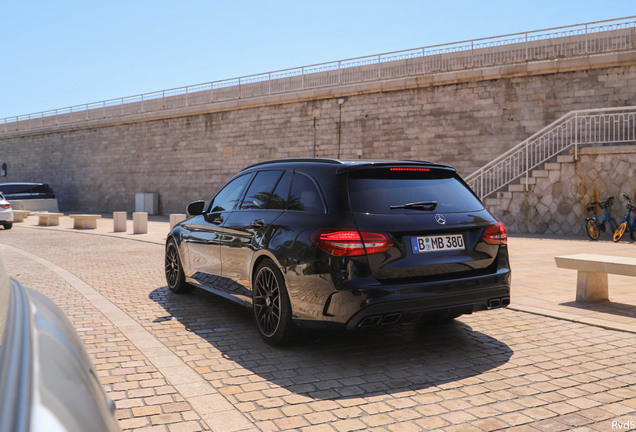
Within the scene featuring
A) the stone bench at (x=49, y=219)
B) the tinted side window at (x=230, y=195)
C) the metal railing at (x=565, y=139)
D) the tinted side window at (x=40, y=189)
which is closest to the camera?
the tinted side window at (x=230, y=195)

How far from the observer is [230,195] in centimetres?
587

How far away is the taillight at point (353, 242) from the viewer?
3.90m

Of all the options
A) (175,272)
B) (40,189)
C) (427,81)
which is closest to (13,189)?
(40,189)

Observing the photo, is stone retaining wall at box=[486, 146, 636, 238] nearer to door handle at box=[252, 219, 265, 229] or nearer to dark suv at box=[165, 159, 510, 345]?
dark suv at box=[165, 159, 510, 345]

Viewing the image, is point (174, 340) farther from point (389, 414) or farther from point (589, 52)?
point (589, 52)

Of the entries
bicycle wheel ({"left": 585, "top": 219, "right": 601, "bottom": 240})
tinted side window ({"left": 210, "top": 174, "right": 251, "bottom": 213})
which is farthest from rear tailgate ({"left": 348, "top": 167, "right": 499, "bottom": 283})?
bicycle wheel ({"left": 585, "top": 219, "right": 601, "bottom": 240})

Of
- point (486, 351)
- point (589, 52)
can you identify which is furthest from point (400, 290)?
point (589, 52)

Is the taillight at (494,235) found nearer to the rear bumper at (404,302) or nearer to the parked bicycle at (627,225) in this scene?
the rear bumper at (404,302)

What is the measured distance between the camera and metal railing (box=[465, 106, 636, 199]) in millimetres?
15758

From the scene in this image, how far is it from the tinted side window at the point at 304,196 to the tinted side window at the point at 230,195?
1.06 m

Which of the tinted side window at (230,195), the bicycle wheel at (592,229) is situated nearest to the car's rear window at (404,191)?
the tinted side window at (230,195)

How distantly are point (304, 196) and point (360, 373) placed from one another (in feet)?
4.99

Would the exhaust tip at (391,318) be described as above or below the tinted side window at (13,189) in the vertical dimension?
below

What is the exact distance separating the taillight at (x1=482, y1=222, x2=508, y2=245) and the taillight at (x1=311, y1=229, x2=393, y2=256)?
961 mm
